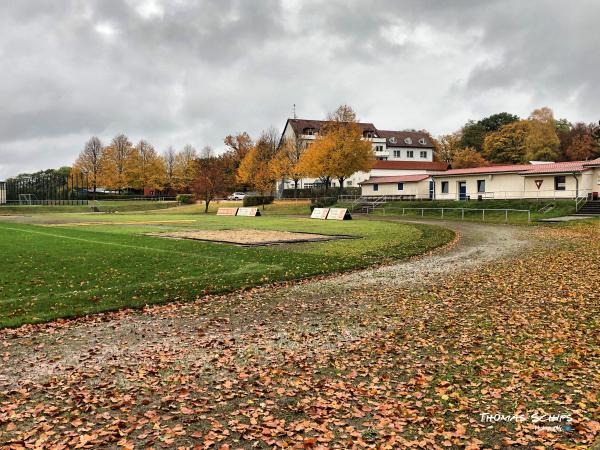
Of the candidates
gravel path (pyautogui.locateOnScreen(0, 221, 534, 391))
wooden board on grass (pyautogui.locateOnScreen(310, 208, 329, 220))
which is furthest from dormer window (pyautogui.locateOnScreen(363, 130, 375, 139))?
gravel path (pyautogui.locateOnScreen(0, 221, 534, 391))

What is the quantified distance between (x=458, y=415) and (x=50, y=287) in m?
11.1

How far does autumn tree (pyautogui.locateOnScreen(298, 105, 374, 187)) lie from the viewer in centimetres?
6406

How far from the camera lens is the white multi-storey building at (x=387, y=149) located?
86.9 metres

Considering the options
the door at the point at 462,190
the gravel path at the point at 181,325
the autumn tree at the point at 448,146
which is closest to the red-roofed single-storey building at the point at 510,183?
the door at the point at 462,190

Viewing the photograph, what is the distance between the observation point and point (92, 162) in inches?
3748

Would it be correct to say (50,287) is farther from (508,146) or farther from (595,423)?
(508,146)

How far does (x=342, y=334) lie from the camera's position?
27.5ft

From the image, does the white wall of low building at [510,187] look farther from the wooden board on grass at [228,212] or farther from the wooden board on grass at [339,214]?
the wooden board on grass at [228,212]

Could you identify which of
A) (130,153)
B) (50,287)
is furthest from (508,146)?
(50,287)

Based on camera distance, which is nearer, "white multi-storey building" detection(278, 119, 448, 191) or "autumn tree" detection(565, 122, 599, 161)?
"autumn tree" detection(565, 122, 599, 161)

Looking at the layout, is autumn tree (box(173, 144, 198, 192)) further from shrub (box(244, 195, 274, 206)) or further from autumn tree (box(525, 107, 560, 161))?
autumn tree (box(525, 107, 560, 161))

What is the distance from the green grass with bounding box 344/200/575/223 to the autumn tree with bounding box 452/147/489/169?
36434 millimetres

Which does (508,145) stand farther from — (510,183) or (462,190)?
(510,183)

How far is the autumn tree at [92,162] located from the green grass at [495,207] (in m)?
61.9
